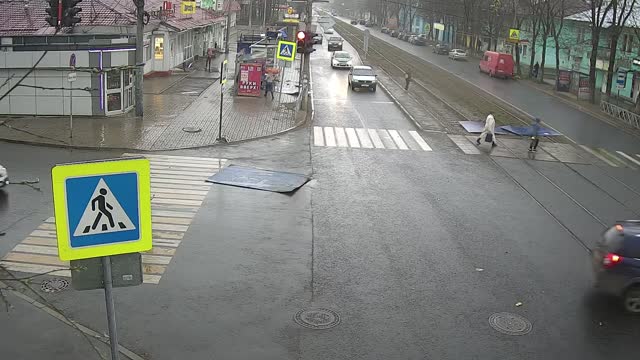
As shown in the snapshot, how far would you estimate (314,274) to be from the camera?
40.3 ft

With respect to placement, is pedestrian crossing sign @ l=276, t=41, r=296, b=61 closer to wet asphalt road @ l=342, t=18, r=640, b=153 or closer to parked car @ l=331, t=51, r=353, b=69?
wet asphalt road @ l=342, t=18, r=640, b=153

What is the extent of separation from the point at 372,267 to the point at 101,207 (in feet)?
28.3

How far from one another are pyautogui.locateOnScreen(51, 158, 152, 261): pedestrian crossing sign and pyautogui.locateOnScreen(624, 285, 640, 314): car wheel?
942 centimetres

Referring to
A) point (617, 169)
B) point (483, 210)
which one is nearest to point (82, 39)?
point (483, 210)

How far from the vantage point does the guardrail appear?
1356 inches

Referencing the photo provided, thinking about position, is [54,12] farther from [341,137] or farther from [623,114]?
[623,114]

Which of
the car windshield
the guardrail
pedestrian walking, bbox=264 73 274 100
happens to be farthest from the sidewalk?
the guardrail

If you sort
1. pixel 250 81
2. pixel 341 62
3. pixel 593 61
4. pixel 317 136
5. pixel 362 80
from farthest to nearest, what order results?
pixel 341 62 < pixel 593 61 < pixel 362 80 < pixel 250 81 < pixel 317 136

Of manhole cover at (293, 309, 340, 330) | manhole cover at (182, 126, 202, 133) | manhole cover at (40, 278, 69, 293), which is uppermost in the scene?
manhole cover at (182, 126, 202, 133)

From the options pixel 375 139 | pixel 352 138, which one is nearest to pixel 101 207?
pixel 352 138

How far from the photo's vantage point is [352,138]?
26.0 metres

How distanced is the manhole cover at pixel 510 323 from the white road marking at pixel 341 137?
46.4ft

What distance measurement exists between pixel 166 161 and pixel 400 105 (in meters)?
18.5

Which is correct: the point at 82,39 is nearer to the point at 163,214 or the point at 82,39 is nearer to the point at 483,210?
the point at 163,214
